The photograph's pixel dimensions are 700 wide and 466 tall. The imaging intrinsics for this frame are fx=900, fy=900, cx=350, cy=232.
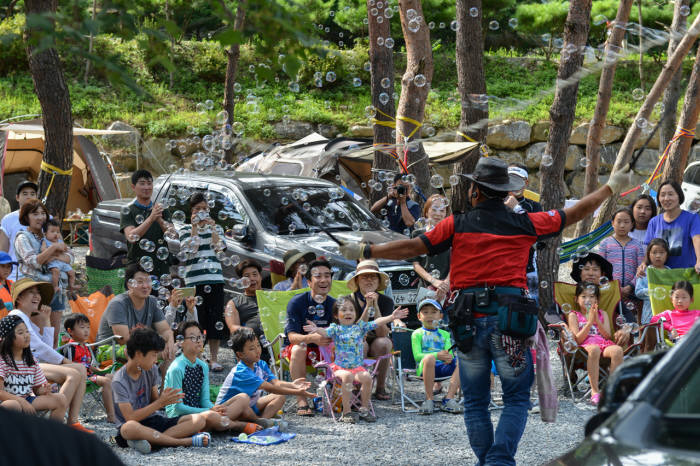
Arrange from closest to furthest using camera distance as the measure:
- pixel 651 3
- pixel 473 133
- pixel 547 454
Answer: pixel 547 454 < pixel 473 133 < pixel 651 3

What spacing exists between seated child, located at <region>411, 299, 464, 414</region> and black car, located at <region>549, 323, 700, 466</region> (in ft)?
14.1

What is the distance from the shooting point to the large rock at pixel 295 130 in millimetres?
22312

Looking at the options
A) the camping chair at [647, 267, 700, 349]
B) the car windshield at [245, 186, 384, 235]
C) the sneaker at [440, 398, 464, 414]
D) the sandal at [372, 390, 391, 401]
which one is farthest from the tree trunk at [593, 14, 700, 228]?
the sneaker at [440, 398, 464, 414]

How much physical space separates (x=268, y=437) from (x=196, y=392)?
659 millimetres

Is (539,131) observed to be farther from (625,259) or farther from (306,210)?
(625,259)

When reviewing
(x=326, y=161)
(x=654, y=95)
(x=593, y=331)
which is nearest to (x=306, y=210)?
(x=593, y=331)

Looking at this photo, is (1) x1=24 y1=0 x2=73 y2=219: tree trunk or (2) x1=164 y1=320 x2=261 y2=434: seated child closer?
Answer: (2) x1=164 y1=320 x2=261 y2=434: seated child

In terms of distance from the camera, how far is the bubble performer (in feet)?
15.8

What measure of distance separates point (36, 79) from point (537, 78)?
18282mm

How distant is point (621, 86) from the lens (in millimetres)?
25859

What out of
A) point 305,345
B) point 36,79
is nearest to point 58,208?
point 36,79

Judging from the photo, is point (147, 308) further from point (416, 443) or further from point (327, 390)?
point (416, 443)

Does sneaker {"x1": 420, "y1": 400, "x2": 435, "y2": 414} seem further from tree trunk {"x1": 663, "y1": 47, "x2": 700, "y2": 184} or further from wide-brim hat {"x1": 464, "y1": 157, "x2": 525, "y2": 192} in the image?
tree trunk {"x1": 663, "y1": 47, "x2": 700, "y2": 184}

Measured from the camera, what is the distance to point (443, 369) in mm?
7422
